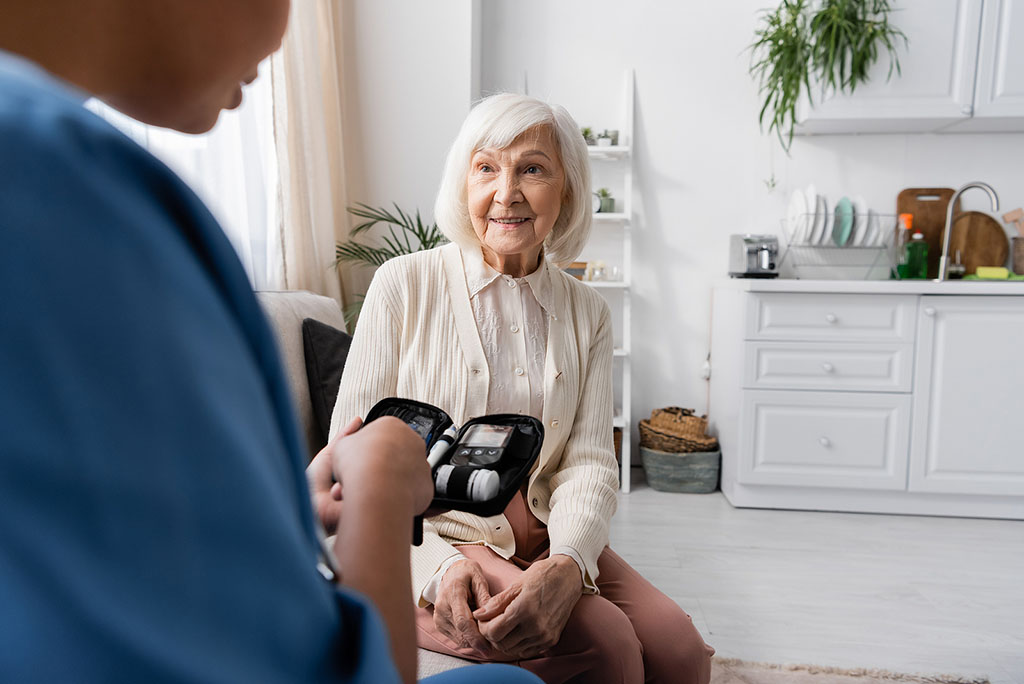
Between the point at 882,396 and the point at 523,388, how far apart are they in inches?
82.5

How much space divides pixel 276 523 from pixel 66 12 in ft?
0.77

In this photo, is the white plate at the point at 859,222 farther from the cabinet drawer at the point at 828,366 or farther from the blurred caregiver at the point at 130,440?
the blurred caregiver at the point at 130,440

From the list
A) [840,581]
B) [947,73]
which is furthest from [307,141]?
[947,73]

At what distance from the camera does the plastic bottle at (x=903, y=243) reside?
3.04 meters

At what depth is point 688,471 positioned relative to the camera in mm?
3033

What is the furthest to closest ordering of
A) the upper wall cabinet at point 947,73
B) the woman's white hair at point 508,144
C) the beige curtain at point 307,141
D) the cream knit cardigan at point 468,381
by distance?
1. the upper wall cabinet at point 947,73
2. the beige curtain at point 307,141
3. the woman's white hair at point 508,144
4. the cream knit cardigan at point 468,381

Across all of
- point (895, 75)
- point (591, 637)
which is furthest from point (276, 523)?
point (895, 75)

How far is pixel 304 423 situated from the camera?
1508 mm

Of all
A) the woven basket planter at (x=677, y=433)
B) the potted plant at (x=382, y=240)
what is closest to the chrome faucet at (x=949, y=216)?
the woven basket planter at (x=677, y=433)

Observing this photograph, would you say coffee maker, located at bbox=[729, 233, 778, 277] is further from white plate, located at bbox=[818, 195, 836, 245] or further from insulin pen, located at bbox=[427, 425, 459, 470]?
insulin pen, located at bbox=[427, 425, 459, 470]

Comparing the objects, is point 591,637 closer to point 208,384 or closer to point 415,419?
point 415,419

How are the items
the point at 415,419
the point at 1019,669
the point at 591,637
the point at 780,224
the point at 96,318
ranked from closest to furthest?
the point at 96,318
the point at 415,419
the point at 591,637
the point at 1019,669
the point at 780,224

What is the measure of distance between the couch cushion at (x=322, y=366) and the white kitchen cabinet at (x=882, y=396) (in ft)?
5.91

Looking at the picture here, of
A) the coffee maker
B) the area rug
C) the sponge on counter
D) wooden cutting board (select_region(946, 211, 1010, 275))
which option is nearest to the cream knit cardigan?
the area rug
